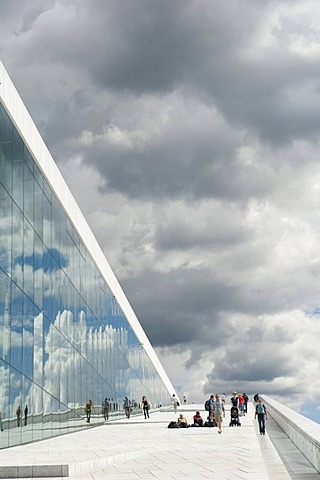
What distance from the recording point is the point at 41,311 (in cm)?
2744

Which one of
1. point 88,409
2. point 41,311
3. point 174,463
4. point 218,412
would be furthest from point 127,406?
point 174,463

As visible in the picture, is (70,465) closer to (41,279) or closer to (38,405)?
(38,405)

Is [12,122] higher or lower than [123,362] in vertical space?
higher

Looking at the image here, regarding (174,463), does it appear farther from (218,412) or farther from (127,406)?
(127,406)

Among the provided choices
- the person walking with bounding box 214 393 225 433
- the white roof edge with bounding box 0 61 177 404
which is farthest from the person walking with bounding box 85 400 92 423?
the person walking with bounding box 214 393 225 433

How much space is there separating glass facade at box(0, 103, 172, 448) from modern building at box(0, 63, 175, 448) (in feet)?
0.11

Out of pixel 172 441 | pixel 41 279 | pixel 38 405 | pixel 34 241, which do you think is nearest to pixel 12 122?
pixel 34 241

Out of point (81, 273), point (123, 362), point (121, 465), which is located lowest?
point (121, 465)

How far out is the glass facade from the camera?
23047mm

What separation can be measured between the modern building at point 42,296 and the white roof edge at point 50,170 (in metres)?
0.04

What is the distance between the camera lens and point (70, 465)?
14555 mm

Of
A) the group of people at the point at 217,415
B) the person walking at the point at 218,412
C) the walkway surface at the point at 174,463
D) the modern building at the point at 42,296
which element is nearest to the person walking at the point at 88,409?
the modern building at the point at 42,296

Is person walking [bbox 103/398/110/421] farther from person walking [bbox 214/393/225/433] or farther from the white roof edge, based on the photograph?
person walking [bbox 214/393/225/433]

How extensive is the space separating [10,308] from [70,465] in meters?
9.35
